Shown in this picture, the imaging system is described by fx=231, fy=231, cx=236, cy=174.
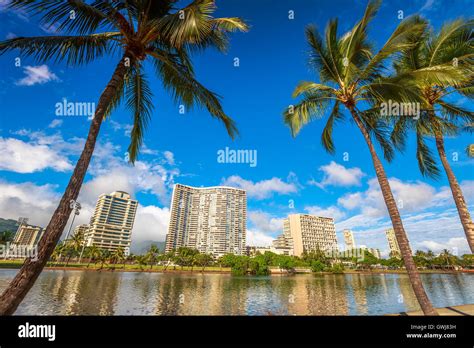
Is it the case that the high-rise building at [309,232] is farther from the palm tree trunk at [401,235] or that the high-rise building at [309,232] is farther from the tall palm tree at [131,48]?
the tall palm tree at [131,48]

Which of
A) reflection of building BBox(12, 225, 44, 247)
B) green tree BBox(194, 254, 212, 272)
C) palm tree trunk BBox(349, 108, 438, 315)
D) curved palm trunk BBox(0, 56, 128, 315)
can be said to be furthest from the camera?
reflection of building BBox(12, 225, 44, 247)

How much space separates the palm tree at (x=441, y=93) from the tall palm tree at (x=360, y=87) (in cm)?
80

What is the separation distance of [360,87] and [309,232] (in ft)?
492

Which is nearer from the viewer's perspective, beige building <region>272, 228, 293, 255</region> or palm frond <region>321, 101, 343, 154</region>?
palm frond <region>321, 101, 343, 154</region>

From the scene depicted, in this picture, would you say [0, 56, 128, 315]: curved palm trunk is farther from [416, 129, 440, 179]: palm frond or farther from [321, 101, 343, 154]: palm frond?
[416, 129, 440, 179]: palm frond

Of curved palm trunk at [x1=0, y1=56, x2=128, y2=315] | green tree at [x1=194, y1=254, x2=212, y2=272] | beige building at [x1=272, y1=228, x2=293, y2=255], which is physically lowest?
curved palm trunk at [x1=0, y1=56, x2=128, y2=315]

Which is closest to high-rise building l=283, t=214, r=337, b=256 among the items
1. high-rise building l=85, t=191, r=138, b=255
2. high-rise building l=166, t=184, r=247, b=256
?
→ high-rise building l=166, t=184, r=247, b=256

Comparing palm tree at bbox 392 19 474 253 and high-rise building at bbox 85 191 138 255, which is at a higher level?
high-rise building at bbox 85 191 138 255

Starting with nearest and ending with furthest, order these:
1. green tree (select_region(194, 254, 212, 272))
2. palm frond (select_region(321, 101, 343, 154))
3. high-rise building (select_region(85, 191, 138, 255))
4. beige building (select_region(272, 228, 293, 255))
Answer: palm frond (select_region(321, 101, 343, 154)), green tree (select_region(194, 254, 212, 272)), high-rise building (select_region(85, 191, 138, 255)), beige building (select_region(272, 228, 293, 255))

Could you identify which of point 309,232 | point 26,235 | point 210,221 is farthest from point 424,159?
point 26,235

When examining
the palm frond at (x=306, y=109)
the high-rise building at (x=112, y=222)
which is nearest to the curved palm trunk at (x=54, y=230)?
the palm frond at (x=306, y=109)

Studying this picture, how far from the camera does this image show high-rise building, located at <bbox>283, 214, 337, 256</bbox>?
142m

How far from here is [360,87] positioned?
8.50 meters
